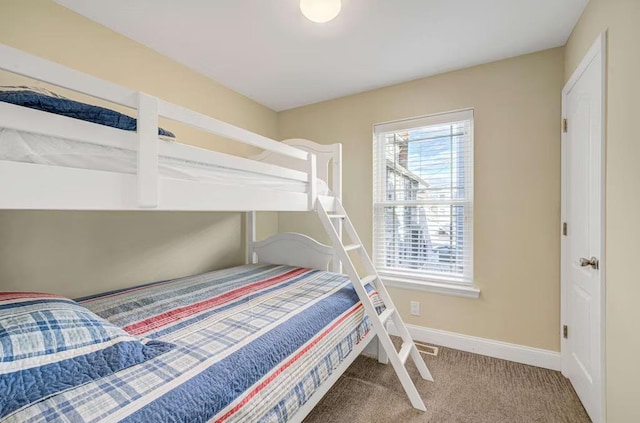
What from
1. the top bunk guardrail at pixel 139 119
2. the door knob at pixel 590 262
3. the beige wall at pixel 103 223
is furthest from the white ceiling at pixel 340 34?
the door knob at pixel 590 262

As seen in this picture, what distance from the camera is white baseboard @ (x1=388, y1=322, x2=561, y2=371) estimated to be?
2.11 meters

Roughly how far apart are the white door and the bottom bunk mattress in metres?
1.20

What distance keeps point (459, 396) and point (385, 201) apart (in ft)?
5.31

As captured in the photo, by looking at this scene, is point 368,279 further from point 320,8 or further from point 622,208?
point 320,8

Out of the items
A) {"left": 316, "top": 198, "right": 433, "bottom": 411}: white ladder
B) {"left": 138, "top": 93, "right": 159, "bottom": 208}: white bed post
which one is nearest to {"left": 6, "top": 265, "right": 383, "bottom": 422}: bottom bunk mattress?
{"left": 316, "top": 198, "right": 433, "bottom": 411}: white ladder

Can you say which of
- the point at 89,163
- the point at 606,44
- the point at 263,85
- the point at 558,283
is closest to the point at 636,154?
the point at 606,44

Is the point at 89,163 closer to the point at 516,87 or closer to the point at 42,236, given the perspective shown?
the point at 42,236

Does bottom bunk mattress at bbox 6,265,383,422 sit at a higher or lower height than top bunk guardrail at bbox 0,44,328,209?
lower

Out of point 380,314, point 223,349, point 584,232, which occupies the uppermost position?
point 584,232

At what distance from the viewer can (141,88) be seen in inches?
82.0

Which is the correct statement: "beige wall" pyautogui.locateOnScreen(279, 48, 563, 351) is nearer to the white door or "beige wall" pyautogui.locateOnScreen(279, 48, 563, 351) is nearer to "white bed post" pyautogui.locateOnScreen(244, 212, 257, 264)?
the white door

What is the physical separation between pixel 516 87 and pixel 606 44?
0.79 metres

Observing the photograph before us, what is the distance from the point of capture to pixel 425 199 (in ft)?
8.47

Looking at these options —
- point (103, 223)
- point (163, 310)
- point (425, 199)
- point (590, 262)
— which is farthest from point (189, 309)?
point (590, 262)
